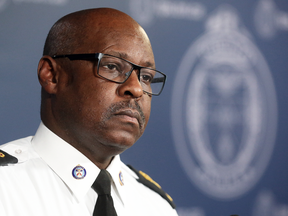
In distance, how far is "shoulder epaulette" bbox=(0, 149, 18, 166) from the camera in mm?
758

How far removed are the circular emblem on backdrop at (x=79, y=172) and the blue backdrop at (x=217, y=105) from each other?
71 cm

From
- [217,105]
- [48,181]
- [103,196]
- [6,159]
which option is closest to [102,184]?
[103,196]

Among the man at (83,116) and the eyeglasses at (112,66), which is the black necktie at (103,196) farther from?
the eyeglasses at (112,66)

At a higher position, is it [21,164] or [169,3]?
[169,3]

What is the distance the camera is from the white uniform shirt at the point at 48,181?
0.71 m

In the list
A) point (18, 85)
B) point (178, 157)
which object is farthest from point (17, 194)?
point (178, 157)

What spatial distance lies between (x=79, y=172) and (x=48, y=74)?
0.27 meters

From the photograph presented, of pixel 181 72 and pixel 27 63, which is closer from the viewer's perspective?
pixel 27 63

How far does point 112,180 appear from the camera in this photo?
0.89 m

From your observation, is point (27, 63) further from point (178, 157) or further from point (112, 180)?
point (178, 157)

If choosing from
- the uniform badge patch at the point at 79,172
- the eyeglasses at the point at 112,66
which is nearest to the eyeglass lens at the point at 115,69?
the eyeglasses at the point at 112,66

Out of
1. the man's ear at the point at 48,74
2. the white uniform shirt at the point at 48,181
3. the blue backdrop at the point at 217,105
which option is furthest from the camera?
the blue backdrop at the point at 217,105

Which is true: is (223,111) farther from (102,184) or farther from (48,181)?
(48,181)

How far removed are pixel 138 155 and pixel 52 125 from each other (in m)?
0.78
